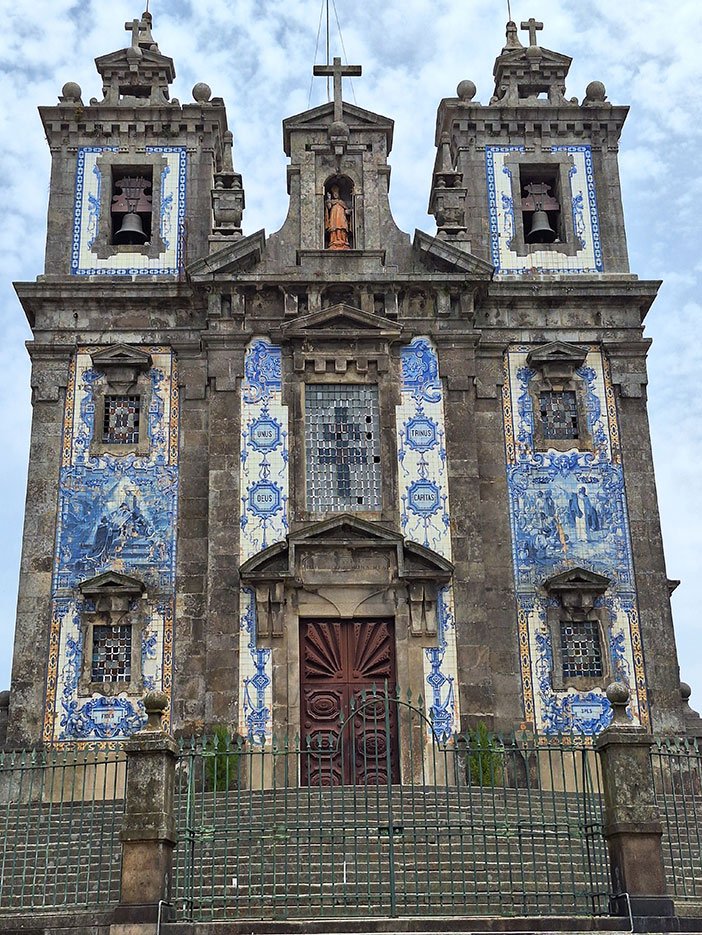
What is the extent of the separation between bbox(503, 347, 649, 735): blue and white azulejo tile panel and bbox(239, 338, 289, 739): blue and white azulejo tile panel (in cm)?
372

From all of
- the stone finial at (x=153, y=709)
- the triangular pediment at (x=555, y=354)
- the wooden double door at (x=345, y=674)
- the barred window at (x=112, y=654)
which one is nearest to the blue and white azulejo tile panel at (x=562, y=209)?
the triangular pediment at (x=555, y=354)

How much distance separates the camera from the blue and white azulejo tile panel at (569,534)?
2056 centimetres

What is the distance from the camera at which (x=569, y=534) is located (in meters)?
21.5

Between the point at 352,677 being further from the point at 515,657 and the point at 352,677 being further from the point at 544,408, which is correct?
the point at 544,408

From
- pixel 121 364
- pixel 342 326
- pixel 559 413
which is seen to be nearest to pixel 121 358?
pixel 121 364

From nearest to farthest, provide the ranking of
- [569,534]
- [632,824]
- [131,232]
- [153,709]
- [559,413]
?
[632,824] → [153,709] → [569,534] → [559,413] → [131,232]

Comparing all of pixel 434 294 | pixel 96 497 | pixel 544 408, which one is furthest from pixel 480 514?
pixel 96 497

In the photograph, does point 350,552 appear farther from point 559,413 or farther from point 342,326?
point 559,413

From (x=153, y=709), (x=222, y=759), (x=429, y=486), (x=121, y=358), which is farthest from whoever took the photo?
(x=121, y=358)

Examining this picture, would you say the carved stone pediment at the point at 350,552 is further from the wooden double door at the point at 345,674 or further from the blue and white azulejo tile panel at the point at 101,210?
the blue and white azulejo tile panel at the point at 101,210

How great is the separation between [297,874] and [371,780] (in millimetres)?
6980

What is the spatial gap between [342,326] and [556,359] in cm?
358

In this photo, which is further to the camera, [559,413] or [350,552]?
[559,413]

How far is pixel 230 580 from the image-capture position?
2059cm
